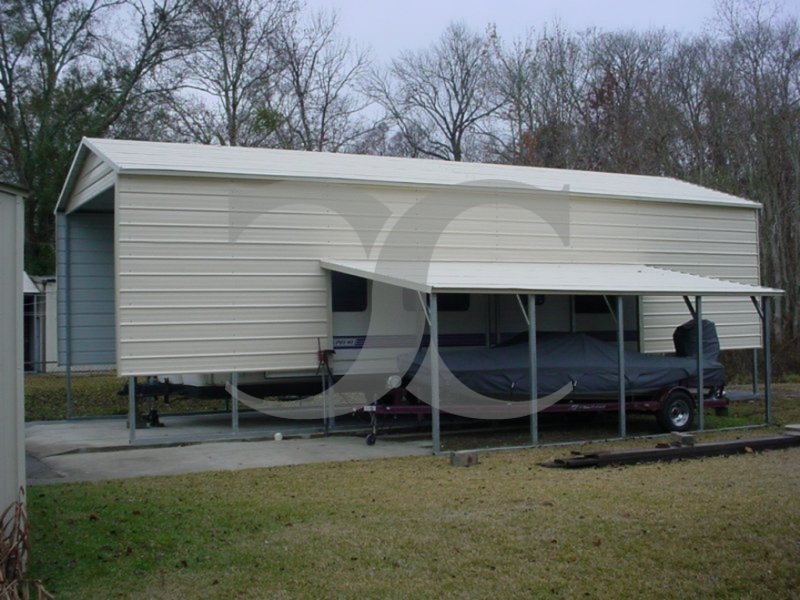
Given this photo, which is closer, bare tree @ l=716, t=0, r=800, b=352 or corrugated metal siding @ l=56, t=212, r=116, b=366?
corrugated metal siding @ l=56, t=212, r=116, b=366

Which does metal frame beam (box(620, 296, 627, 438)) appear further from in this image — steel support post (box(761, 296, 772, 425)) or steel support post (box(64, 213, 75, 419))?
steel support post (box(64, 213, 75, 419))

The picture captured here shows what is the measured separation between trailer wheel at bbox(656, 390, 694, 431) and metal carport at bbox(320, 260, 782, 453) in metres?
A: 0.29

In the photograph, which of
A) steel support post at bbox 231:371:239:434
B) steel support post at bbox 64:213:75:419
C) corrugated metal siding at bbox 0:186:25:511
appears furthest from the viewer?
steel support post at bbox 64:213:75:419

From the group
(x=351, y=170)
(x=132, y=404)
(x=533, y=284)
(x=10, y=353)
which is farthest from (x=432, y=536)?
(x=351, y=170)

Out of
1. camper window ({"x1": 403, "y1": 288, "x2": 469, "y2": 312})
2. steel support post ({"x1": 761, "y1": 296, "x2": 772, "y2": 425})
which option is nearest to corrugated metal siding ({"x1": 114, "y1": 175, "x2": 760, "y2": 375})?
camper window ({"x1": 403, "y1": 288, "x2": 469, "y2": 312})

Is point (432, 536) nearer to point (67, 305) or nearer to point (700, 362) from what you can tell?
point (700, 362)

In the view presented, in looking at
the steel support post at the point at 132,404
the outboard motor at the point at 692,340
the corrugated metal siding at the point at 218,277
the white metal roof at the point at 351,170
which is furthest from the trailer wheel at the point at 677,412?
the steel support post at the point at 132,404

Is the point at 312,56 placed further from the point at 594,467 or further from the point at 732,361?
the point at 594,467

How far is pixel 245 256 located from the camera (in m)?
14.7

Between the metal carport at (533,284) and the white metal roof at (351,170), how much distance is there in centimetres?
149

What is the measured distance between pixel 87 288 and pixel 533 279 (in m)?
8.57

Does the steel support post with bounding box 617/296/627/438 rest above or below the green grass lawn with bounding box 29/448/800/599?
above

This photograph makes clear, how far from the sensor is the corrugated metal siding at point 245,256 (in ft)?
45.8

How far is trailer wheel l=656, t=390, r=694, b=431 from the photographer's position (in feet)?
49.2
